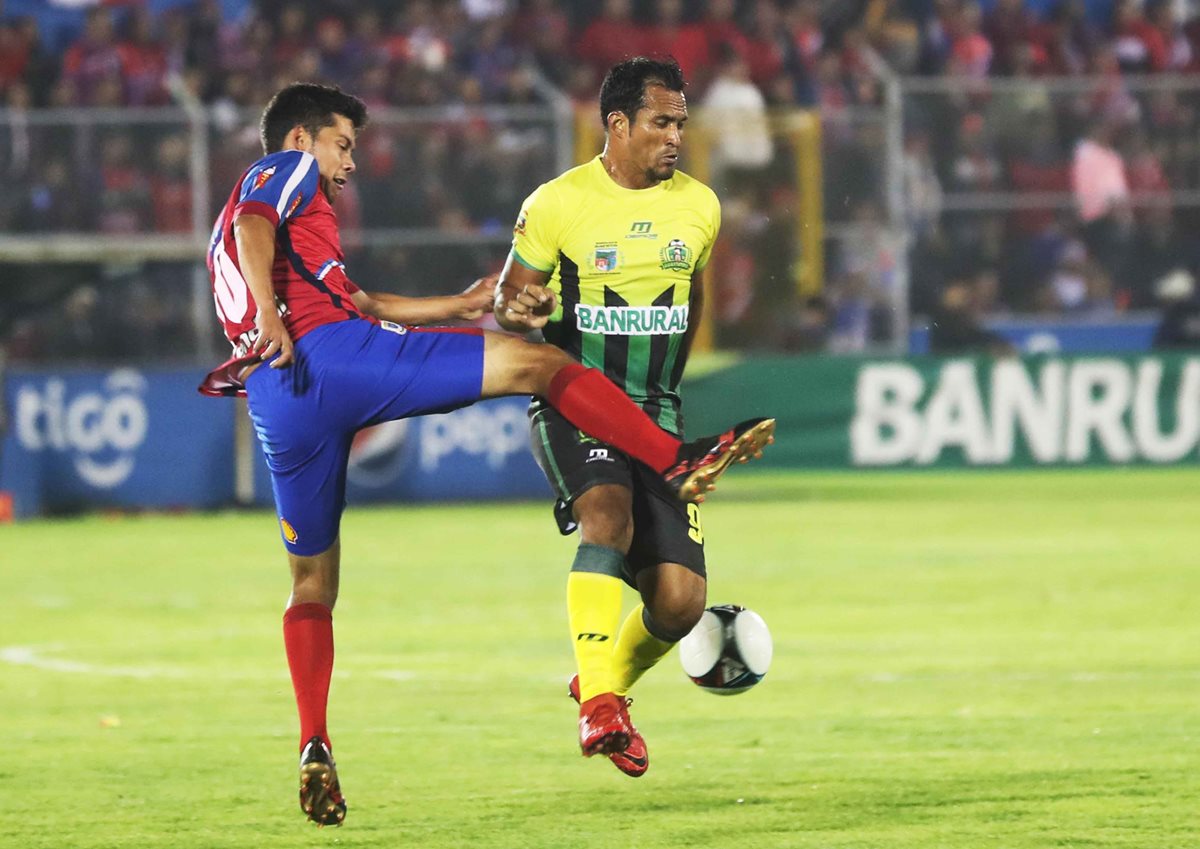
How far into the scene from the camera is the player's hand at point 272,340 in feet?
20.1

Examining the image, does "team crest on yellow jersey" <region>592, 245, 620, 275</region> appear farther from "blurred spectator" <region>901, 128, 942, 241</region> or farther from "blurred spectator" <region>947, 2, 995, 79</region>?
"blurred spectator" <region>947, 2, 995, 79</region>

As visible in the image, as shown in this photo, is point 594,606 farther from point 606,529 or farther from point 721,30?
point 721,30

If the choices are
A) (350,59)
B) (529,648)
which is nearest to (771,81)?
(350,59)

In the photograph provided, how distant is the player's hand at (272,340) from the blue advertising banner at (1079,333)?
46.6ft

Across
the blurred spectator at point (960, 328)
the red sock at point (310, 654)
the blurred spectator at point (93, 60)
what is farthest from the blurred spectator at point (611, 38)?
the red sock at point (310, 654)

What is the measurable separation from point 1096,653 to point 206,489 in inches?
385

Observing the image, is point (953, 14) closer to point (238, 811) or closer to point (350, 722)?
point (350, 722)

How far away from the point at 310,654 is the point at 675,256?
175cm

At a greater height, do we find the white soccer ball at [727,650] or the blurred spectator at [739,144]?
the blurred spectator at [739,144]

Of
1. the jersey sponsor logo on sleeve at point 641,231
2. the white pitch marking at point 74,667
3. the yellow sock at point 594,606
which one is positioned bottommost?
the white pitch marking at point 74,667

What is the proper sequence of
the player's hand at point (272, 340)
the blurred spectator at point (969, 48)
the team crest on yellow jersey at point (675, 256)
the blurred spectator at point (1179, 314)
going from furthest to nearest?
1. the blurred spectator at point (969, 48)
2. the blurred spectator at point (1179, 314)
3. the team crest on yellow jersey at point (675, 256)
4. the player's hand at point (272, 340)

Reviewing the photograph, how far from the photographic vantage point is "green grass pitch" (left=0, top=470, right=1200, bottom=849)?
6.36m

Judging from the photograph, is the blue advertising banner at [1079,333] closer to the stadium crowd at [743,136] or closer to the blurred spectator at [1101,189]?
the stadium crowd at [743,136]

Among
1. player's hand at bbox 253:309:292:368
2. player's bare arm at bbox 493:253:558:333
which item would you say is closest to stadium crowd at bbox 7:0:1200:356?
player's bare arm at bbox 493:253:558:333
